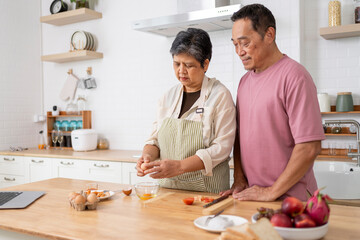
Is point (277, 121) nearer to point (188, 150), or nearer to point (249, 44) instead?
point (249, 44)

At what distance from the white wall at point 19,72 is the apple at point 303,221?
4457mm

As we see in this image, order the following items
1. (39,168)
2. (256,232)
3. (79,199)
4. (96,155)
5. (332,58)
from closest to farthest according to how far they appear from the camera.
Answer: (256,232)
(79,199)
(332,58)
(96,155)
(39,168)

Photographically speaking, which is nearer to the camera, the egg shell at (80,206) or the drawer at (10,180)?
the egg shell at (80,206)

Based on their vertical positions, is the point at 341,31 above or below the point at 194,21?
below

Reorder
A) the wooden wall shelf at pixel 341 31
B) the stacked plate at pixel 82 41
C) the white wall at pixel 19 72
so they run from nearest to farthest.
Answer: the wooden wall shelf at pixel 341 31, the stacked plate at pixel 82 41, the white wall at pixel 19 72

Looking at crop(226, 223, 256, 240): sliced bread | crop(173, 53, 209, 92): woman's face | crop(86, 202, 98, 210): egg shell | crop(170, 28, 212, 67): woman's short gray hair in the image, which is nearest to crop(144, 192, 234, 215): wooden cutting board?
crop(86, 202, 98, 210): egg shell

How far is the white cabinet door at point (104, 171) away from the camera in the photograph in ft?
12.4

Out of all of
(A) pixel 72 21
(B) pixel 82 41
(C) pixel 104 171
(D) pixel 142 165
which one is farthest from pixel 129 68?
(D) pixel 142 165

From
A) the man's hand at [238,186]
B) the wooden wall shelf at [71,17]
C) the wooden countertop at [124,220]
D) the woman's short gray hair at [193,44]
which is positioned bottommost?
the wooden countertop at [124,220]

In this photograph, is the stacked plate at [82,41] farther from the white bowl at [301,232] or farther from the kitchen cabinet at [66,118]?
the white bowl at [301,232]

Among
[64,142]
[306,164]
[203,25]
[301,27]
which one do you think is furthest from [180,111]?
[64,142]

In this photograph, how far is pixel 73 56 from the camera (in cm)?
461

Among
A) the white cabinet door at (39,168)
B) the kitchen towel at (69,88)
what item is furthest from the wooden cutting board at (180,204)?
the kitchen towel at (69,88)

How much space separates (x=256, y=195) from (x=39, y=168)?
3.28 m
